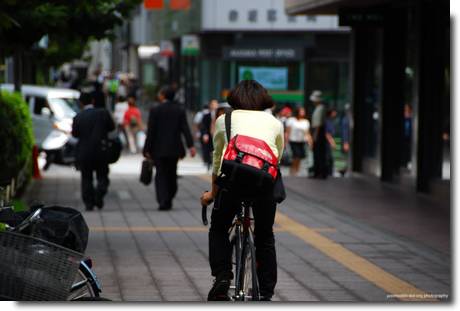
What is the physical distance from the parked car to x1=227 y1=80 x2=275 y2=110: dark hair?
19732 mm

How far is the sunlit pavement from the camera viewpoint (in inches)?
382

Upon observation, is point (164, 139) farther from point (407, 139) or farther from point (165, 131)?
point (407, 139)

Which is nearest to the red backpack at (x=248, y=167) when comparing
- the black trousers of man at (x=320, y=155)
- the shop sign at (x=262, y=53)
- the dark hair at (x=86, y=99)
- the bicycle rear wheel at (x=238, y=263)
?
the bicycle rear wheel at (x=238, y=263)

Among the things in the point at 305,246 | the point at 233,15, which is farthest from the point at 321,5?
the point at 233,15

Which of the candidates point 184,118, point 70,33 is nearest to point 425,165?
point 184,118

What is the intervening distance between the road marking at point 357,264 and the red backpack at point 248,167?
7.80 feet

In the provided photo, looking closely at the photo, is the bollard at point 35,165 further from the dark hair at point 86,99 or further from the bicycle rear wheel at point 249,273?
the bicycle rear wheel at point 249,273

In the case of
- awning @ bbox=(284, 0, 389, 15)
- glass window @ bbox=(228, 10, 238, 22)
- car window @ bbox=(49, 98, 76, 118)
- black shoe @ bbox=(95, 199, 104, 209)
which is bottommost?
black shoe @ bbox=(95, 199, 104, 209)

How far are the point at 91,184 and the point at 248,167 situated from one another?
9364 mm

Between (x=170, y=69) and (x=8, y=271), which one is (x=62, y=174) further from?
(x=170, y=69)

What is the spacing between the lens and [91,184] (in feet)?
53.8

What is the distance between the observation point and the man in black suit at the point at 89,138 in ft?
52.8

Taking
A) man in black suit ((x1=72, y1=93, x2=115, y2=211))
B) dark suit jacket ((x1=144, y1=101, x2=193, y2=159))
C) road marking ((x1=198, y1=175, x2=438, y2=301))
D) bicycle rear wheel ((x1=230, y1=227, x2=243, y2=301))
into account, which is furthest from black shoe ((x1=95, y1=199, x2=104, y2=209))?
bicycle rear wheel ((x1=230, y1=227, x2=243, y2=301))

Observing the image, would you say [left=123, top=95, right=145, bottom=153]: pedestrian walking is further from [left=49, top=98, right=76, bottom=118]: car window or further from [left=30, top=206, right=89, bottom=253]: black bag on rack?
[left=30, top=206, right=89, bottom=253]: black bag on rack
